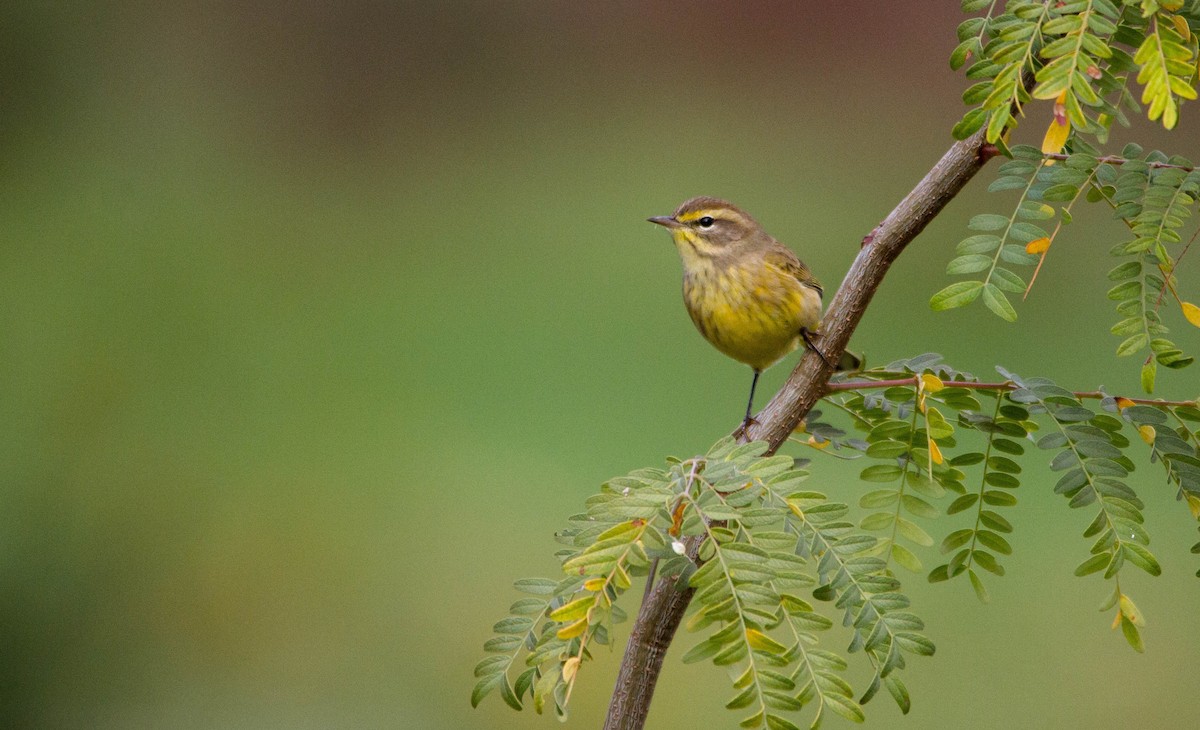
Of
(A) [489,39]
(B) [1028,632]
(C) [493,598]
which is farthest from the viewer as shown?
Result: (A) [489,39]

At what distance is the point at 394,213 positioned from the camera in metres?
7.73

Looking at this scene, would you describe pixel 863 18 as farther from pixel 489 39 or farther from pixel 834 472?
pixel 834 472

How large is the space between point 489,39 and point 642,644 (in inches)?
272

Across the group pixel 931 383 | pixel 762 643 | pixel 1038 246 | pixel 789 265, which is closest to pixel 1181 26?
pixel 1038 246

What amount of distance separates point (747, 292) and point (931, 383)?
3.66 feet

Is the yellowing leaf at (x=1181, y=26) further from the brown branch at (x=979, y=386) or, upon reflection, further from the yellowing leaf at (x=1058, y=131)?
the brown branch at (x=979, y=386)

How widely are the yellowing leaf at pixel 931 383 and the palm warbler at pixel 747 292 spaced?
925mm

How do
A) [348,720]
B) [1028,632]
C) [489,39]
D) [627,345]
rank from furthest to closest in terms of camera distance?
[489,39]
[627,345]
[1028,632]
[348,720]

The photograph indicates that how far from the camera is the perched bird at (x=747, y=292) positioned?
222cm

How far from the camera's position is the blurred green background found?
12.1 feet

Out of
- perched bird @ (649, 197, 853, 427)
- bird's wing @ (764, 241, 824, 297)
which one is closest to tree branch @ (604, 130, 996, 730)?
perched bird @ (649, 197, 853, 427)

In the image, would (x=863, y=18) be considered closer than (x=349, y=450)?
No

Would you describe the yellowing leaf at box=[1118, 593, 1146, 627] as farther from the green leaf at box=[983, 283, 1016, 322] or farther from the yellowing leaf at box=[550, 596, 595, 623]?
the yellowing leaf at box=[550, 596, 595, 623]

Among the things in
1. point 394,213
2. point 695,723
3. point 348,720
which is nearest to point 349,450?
point 348,720
